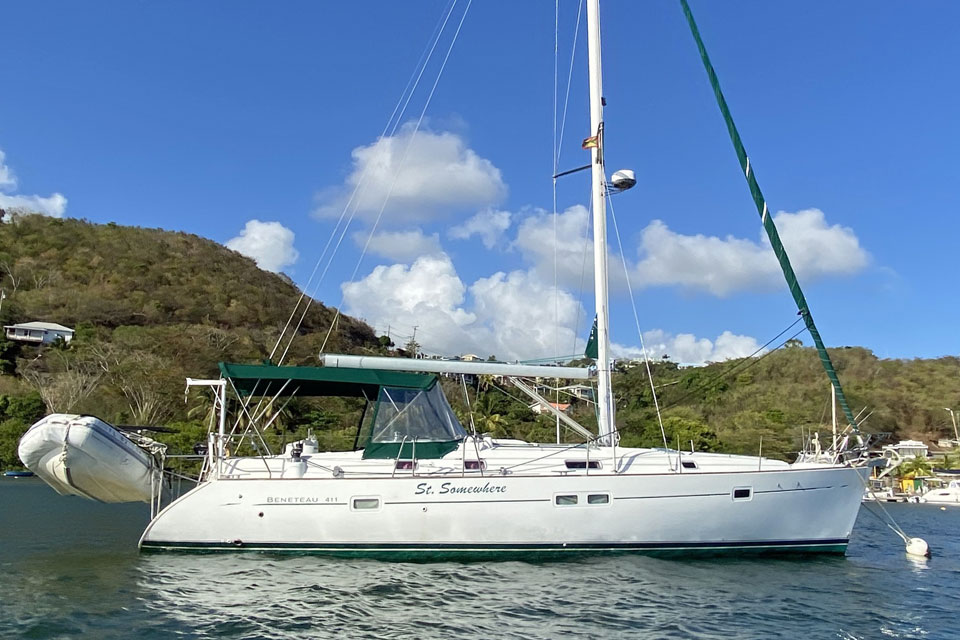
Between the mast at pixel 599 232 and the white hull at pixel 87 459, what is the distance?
811 cm

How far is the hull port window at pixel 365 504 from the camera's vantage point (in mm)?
11609

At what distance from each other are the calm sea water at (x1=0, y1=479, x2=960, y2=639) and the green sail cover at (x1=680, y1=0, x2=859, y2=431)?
3.19 m

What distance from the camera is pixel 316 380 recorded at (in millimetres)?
12391

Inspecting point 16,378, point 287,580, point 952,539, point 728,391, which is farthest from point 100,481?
point 728,391

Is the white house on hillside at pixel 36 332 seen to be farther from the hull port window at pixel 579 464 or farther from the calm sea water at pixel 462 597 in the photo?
the hull port window at pixel 579 464

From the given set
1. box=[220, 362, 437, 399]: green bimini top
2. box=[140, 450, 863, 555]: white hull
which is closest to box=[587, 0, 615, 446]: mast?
box=[140, 450, 863, 555]: white hull

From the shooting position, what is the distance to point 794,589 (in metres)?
10.1

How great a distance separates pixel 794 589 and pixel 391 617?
5.83 m

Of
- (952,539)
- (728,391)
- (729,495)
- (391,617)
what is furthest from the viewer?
A: (728,391)

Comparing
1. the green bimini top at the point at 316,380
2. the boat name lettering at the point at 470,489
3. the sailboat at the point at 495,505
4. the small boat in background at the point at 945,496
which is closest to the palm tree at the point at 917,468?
the small boat in background at the point at 945,496

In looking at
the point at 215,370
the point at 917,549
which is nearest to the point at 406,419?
the point at 917,549

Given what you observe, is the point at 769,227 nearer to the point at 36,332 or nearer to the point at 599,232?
the point at 599,232

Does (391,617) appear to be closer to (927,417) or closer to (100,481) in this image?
(100,481)

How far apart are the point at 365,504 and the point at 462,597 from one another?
9.51 feet
